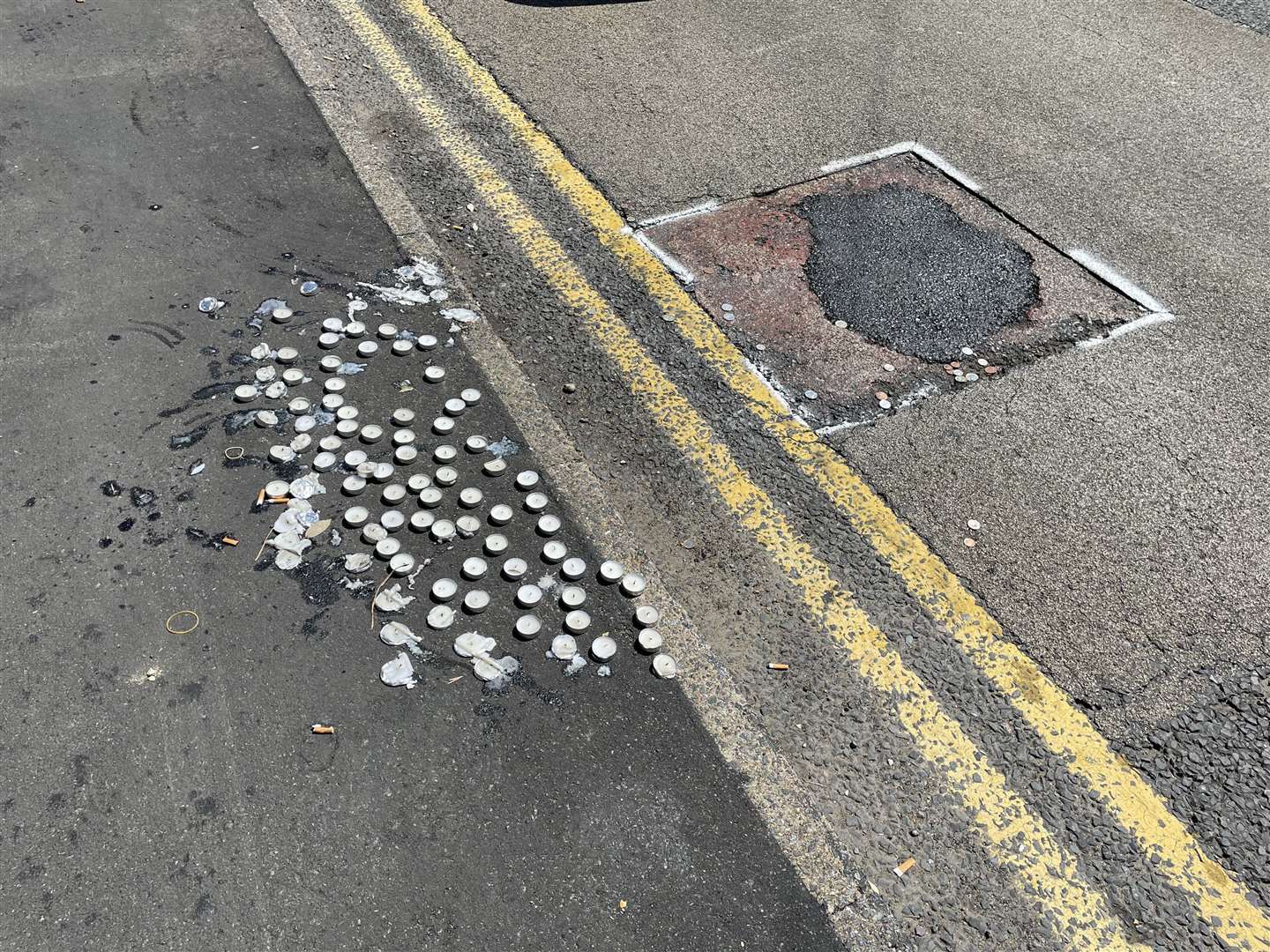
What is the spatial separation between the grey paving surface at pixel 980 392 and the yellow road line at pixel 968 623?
61mm

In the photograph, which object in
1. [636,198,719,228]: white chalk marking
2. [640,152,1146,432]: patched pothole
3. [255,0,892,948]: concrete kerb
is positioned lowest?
[255,0,892,948]: concrete kerb

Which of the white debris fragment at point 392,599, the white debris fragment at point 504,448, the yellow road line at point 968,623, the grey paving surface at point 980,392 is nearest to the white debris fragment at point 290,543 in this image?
the white debris fragment at point 392,599

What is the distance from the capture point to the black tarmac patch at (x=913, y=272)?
420 centimetres

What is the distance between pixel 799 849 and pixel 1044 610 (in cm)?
122

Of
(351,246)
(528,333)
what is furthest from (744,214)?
(351,246)

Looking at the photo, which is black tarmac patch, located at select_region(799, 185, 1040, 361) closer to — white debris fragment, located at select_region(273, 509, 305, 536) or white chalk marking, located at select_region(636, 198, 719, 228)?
white chalk marking, located at select_region(636, 198, 719, 228)

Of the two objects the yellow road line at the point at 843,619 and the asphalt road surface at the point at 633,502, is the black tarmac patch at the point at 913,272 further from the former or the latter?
the yellow road line at the point at 843,619

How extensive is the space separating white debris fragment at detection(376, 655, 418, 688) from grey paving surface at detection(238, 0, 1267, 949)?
93cm

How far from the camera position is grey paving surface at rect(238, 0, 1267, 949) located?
2787 mm

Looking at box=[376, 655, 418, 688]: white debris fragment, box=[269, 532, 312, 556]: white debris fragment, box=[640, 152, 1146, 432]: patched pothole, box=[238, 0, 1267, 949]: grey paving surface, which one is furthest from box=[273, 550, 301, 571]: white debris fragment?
box=[640, 152, 1146, 432]: patched pothole

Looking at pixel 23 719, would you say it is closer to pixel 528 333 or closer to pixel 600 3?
pixel 528 333

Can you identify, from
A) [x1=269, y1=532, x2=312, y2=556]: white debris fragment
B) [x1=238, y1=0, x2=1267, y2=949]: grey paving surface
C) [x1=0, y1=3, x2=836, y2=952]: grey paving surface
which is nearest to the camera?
[x1=0, y1=3, x2=836, y2=952]: grey paving surface

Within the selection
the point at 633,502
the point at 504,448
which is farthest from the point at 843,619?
the point at 504,448

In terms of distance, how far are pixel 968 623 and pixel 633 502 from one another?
1233 mm
